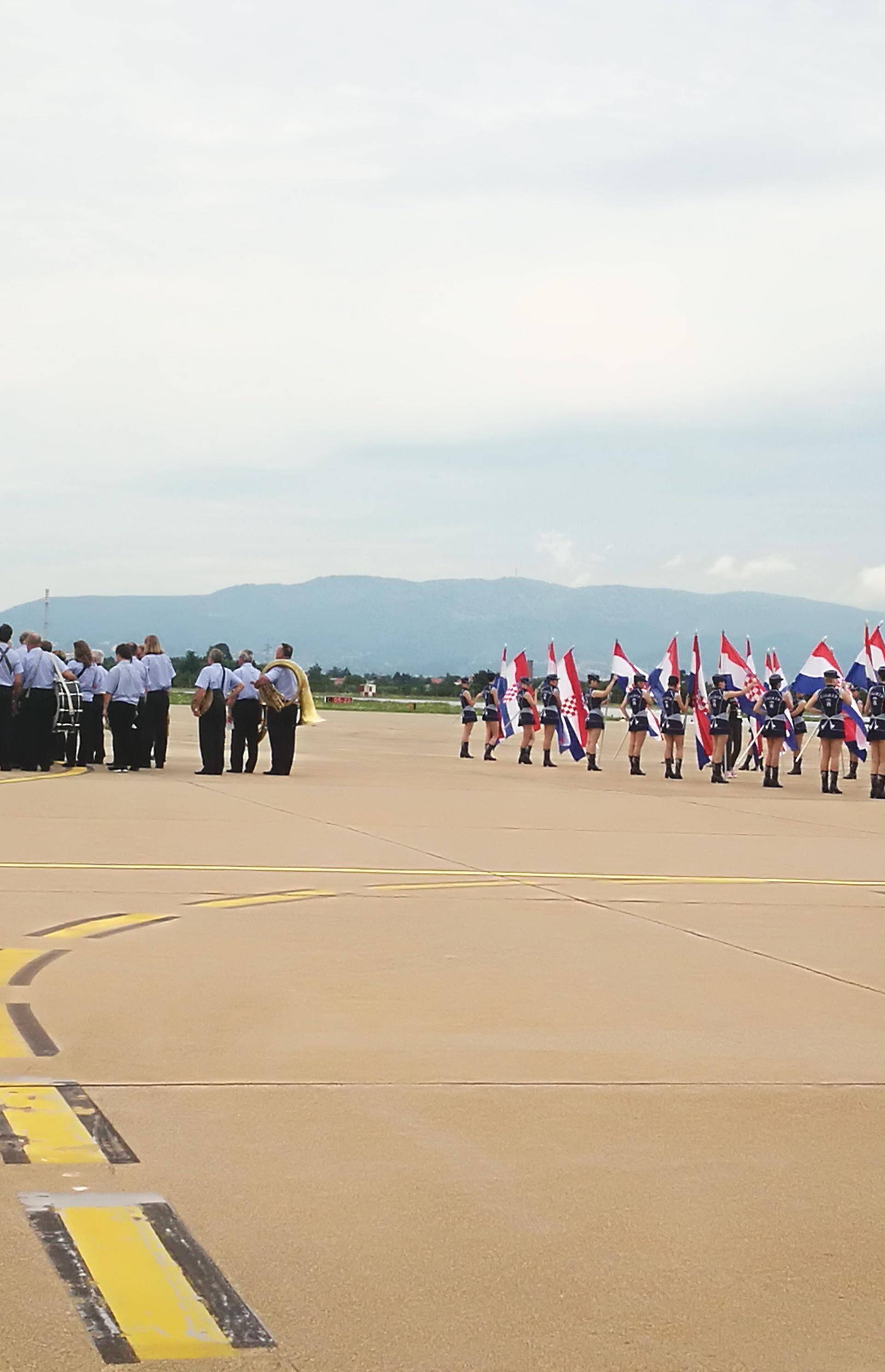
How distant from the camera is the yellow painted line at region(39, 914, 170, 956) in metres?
9.71

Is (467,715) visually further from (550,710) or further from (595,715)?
(595,715)

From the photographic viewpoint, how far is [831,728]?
1064 inches

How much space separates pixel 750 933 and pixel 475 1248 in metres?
6.35

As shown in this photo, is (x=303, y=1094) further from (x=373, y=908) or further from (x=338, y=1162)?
(x=373, y=908)

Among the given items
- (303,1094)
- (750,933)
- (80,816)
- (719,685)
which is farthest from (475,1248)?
(719,685)

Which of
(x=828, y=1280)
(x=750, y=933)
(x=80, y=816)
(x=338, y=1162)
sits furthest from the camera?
(x=80, y=816)

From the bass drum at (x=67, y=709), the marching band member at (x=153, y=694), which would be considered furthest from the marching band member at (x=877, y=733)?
the bass drum at (x=67, y=709)

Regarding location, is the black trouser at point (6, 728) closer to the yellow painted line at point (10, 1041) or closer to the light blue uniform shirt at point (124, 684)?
the light blue uniform shirt at point (124, 684)

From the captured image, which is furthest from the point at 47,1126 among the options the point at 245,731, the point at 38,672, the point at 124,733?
the point at 245,731

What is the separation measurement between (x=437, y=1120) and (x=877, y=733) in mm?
21185

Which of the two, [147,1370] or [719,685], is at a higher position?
[719,685]

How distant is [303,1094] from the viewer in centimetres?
635

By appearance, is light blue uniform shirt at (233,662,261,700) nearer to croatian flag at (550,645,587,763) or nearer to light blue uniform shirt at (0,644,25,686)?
light blue uniform shirt at (0,644,25,686)

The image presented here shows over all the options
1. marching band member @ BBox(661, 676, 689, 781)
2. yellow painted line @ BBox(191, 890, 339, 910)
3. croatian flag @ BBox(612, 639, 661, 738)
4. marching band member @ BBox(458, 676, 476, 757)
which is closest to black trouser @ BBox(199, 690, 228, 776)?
marching band member @ BBox(661, 676, 689, 781)
